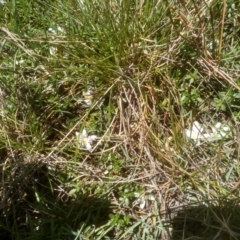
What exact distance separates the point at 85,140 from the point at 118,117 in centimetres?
14

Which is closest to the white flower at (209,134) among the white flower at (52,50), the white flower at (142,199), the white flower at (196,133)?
the white flower at (196,133)

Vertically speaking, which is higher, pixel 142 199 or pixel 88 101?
pixel 88 101

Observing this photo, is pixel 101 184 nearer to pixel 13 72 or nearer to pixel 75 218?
pixel 75 218

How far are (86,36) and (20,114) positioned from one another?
1.16 ft

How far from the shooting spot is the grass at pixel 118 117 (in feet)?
6.70

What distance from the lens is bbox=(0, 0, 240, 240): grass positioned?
204 cm

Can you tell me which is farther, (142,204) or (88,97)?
(88,97)

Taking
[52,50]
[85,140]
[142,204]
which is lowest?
[142,204]

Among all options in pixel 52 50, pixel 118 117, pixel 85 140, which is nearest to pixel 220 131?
pixel 118 117

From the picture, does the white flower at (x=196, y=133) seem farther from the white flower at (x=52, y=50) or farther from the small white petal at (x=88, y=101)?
the white flower at (x=52, y=50)

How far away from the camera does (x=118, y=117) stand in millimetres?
2129

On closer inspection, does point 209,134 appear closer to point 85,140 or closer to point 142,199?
point 142,199

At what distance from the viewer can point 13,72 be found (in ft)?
7.07

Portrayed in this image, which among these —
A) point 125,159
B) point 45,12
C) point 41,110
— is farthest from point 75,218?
point 45,12
